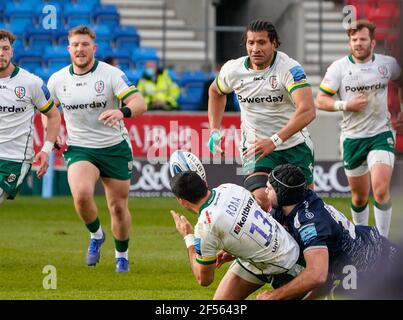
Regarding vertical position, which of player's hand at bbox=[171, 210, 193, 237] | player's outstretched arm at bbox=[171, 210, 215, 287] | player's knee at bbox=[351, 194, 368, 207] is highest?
player's hand at bbox=[171, 210, 193, 237]

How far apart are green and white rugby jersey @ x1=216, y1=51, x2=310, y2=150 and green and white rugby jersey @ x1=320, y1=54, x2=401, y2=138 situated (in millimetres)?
2039

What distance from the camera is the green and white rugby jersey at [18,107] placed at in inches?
372

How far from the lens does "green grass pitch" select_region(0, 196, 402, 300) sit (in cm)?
822

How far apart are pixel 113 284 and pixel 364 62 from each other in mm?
4031

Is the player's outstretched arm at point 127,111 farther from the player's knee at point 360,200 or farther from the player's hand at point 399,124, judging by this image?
the player's hand at point 399,124

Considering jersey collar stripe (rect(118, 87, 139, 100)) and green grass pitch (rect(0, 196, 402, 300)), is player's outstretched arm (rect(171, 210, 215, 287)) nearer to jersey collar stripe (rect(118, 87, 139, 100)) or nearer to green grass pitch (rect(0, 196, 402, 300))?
green grass pitch (rect(0, 196, 402, 300))

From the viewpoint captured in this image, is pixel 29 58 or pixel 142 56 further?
pixel 142 56

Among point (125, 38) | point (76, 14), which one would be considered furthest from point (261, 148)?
point (125, 38)

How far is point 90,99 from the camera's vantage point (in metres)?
9.62

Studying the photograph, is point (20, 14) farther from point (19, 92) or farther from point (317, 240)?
point (317, 240)

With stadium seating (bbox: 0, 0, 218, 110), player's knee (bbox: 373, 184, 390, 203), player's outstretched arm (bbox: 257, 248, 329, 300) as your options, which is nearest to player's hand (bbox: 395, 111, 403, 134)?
player's outstretched arm (bbox: 257, 248, 329, 300)

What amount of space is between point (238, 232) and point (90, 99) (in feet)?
13.4

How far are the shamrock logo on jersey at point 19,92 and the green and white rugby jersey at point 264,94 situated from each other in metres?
1.96

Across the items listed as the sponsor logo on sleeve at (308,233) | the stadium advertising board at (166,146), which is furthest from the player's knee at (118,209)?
the stadium advertising board at (166,146)
